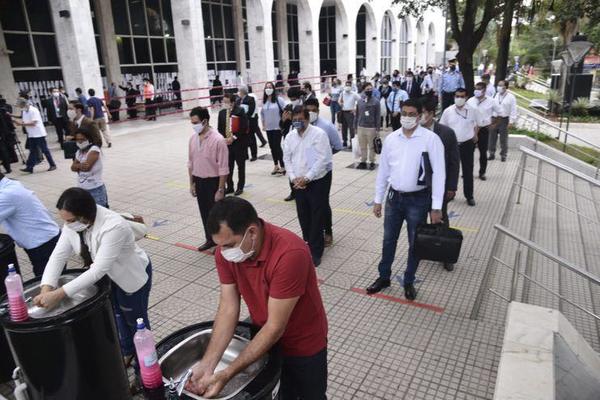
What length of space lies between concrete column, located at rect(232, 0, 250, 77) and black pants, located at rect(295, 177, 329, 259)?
76.6 feet

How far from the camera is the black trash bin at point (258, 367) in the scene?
2.00 meters

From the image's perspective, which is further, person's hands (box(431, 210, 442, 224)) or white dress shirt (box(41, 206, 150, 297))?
person's hands (box(431, 210, 442, 224))

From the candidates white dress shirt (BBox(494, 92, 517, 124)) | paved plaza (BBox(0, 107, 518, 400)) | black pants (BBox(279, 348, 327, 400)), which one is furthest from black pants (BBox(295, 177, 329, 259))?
white dress shirt (BBox(494, 92, 517, 124))

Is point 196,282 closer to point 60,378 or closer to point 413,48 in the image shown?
point 60,378

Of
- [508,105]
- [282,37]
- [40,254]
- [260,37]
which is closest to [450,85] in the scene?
[508,105]

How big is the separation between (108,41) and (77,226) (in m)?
19.3

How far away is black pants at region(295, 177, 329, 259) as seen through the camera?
5.36 m

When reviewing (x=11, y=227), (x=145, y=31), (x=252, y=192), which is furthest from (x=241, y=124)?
(x=145, y=31)

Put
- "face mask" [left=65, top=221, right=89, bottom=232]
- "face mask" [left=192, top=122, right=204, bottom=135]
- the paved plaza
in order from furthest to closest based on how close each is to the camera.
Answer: "face mask" [left=192, top=122, right=204, bottom=135] < the paved plaza < "face mask" [left=65, top=221, right=89, bottom=232]

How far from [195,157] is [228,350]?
3682 mm

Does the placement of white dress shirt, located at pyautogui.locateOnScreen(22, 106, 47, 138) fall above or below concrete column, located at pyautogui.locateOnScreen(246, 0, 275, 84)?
below

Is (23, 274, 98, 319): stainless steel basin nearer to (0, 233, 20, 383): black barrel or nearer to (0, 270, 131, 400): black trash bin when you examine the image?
(0, 270, 131, 400): black trash bin

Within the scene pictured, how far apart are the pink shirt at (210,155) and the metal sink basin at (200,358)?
11.2ft

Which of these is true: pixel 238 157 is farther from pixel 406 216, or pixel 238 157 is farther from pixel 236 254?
pixel 236 254
